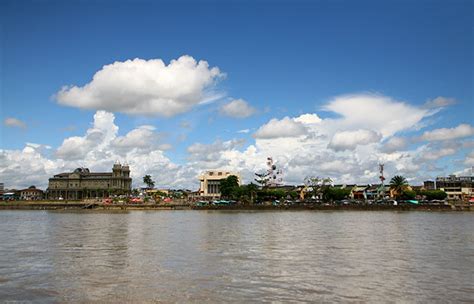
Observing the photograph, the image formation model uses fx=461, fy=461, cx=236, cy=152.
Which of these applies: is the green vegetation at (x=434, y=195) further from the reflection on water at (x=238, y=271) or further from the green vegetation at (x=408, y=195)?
the reflection on water at (x=238, y=271)

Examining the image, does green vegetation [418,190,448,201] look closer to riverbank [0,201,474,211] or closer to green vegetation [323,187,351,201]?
green vegetation [323,187,351,201]

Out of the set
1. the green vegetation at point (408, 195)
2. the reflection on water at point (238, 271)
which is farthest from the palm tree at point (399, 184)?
the reflection on water at point (238, 271)

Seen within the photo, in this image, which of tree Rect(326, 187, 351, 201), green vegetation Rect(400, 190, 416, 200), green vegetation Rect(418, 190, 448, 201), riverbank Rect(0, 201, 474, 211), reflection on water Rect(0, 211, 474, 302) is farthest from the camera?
green vegetation Rect(418, 190, 448, 201)

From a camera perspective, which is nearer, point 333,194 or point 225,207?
point 225,207

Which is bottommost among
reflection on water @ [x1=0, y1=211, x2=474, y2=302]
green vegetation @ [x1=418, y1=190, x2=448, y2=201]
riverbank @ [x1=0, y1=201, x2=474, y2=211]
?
reflection on water @ [x1=0, y1=211, x2=474, y2=302]

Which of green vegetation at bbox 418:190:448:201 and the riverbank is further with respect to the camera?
green vegetation at bbox 418:190:448:201

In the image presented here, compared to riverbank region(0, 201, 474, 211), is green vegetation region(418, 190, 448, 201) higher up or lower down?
higher up

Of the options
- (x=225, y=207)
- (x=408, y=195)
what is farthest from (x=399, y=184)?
(x=225, y=207)

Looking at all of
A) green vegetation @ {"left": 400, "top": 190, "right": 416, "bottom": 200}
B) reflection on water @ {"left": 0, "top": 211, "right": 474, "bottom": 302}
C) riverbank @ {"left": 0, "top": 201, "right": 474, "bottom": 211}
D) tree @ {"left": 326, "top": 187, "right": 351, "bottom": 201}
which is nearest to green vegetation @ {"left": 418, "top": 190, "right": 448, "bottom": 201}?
green vegetation @ {"left": 400, "top": 190, "right": 416, "bottom": 200}

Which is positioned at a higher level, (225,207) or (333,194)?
(333,194)

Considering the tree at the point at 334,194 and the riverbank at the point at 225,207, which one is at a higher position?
the tree at the point at 334,194

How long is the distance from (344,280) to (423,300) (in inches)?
187

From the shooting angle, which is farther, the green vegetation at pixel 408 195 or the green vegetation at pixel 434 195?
the green vegetation at pixel 434 195

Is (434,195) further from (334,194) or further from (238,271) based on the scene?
(238,271)
